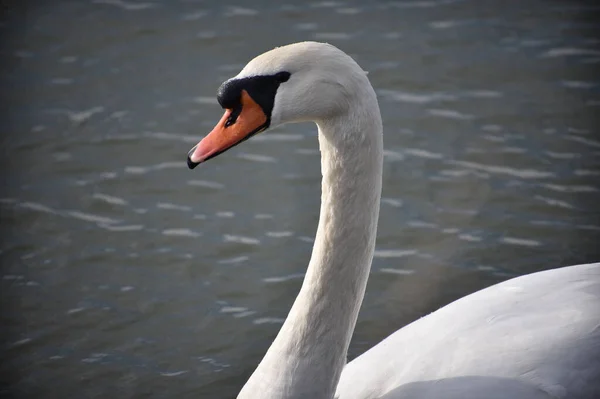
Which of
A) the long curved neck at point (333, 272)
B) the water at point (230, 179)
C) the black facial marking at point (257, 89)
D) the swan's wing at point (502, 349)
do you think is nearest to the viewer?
the black facial marking at point (257, 89)

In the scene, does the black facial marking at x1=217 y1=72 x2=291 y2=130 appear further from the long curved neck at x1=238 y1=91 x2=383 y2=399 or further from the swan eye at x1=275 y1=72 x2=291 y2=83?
the long curved neck at x1=238 y1=91 x2=383 y2=399

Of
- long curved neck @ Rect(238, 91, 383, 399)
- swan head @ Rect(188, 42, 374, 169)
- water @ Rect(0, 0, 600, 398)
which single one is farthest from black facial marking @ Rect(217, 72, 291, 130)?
water @ Rect(0, 0, 600, 398)

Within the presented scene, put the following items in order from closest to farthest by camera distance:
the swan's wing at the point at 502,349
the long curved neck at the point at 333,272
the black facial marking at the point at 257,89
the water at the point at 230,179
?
the black facial marking at the point at 257,89
the long curved neck at the point at 333,272
the swan's wing at the point at 502,349
the water at the point at 230,179

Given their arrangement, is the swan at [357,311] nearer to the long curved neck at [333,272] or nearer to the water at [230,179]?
the long curved neck at [333,272]

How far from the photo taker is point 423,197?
636 centimetres

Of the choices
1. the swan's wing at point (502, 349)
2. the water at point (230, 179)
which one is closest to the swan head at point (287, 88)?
the swan's wing at point (502, 349)

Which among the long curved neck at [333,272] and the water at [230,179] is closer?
the long curved neck at [333,272]

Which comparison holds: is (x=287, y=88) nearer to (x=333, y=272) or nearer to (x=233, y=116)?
(x=233, y=116)

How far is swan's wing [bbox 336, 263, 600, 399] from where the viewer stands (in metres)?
3.56

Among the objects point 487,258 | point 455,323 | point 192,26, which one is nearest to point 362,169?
point 455,323

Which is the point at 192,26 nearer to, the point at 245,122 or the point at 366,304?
the point at 366,304

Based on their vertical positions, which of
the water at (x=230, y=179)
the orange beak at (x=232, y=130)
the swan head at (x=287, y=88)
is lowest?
the water at (x=230, y=179)

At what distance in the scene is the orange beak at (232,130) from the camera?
10.6 feet

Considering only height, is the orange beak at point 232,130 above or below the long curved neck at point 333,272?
above
